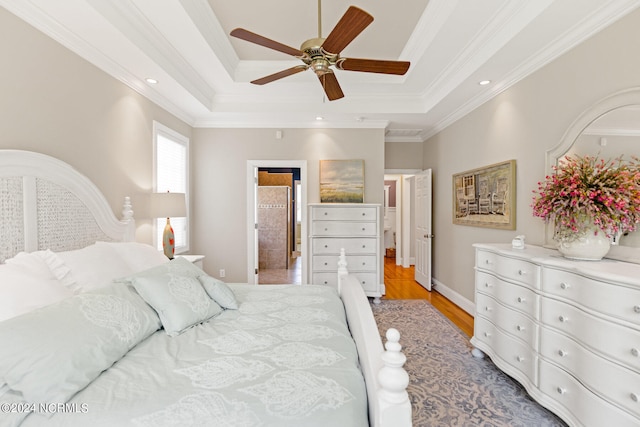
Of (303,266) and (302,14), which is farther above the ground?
(302,14)

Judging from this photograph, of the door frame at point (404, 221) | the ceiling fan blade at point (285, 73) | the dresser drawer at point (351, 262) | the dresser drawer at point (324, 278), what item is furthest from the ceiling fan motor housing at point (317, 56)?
the door frame at point (404, 221)

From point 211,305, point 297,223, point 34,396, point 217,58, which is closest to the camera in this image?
point 34,396

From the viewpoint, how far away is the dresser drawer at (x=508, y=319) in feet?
6.86

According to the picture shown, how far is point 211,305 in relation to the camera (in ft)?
6.07

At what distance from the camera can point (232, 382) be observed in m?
1.13

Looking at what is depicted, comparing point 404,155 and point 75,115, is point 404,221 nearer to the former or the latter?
point 404,155

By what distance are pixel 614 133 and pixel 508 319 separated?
1477 millimetres

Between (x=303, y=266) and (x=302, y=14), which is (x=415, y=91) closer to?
(x=302, y=14)

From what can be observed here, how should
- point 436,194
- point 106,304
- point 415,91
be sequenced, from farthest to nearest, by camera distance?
point 436,194 → point 415,91 → point 106,304

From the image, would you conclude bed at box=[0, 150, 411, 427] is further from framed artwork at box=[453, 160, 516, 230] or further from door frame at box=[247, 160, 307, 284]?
door frame at box=[247, 160, 307, 284]

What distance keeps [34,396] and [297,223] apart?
25.6ft

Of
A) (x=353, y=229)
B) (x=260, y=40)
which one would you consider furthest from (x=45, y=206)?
(x=353, y=229)

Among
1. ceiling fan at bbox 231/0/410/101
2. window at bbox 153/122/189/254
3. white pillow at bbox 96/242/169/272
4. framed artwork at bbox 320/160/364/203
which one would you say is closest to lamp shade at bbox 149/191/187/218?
window at bbox 153/122/189/254

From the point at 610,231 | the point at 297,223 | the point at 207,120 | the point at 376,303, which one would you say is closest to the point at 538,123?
the point at 610,231
